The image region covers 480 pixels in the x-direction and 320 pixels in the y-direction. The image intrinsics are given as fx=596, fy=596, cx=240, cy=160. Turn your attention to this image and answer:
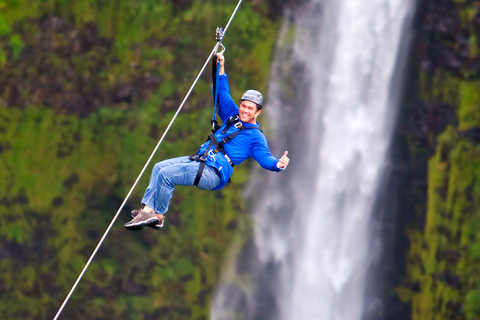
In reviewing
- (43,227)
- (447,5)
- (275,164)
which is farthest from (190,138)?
(275,164)

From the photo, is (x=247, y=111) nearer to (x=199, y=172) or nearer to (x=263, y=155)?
(x=263, y=155)

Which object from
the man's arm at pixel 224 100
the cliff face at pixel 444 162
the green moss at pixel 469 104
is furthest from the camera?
the green moss at pixel 469 104

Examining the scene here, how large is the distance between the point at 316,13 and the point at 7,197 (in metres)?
10.0

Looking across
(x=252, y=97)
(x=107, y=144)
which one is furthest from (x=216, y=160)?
(x=107, y=144)

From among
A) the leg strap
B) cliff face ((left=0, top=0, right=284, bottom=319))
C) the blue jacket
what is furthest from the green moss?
the leg strap

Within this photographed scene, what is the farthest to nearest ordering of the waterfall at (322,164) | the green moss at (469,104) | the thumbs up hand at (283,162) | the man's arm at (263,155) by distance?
the waterfall at (322,164), the green moss at (469,104), the man's arm at (263,155), the thumbs up hand at (283,162)

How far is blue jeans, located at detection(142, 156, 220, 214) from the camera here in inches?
286

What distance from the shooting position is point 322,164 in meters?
18.3

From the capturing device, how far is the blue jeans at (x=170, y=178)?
7.27 metres

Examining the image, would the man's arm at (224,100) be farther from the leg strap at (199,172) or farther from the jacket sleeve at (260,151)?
the leg strap at (199,172)

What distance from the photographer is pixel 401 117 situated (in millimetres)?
17125

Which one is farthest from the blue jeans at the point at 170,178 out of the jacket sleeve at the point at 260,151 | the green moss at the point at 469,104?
the green moss at the point at 469,104

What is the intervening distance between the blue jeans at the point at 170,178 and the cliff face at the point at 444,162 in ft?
35.2

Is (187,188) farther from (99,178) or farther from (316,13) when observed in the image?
(316,13)
